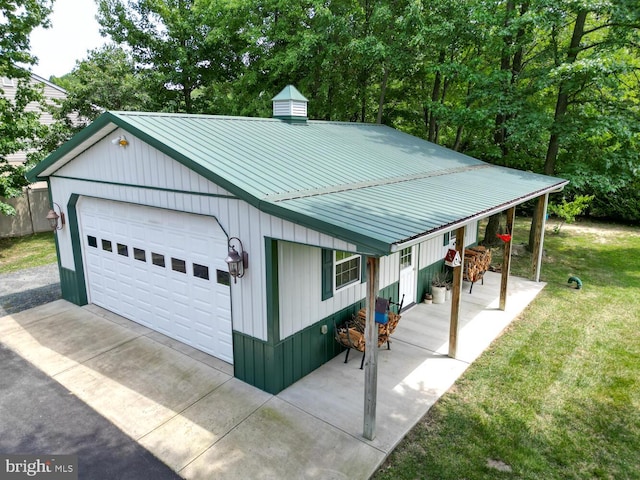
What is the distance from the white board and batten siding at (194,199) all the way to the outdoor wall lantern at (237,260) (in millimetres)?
74

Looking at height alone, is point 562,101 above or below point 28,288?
above

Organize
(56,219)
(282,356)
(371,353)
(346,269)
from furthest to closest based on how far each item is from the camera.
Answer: (56,219) < (346,269) < (282,356) < (371,353)

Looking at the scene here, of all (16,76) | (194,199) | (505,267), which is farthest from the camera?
(16,76)

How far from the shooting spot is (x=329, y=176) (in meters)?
7.20

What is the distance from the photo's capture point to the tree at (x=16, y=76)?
44.4ft

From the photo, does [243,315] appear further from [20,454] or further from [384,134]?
[384,134]

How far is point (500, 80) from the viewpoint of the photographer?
12.8 metres

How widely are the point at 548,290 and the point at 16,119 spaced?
658 inches

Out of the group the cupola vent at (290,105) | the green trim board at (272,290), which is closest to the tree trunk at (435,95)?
the cupola vent at (290,105)

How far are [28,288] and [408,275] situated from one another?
951 cm

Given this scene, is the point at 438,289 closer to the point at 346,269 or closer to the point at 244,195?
the point at 346,269

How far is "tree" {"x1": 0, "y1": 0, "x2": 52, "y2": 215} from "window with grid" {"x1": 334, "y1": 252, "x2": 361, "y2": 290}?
12.0 metres

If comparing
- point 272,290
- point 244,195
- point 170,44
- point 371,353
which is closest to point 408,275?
point 272,290

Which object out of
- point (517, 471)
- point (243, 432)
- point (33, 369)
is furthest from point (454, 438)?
point (33, 369)
